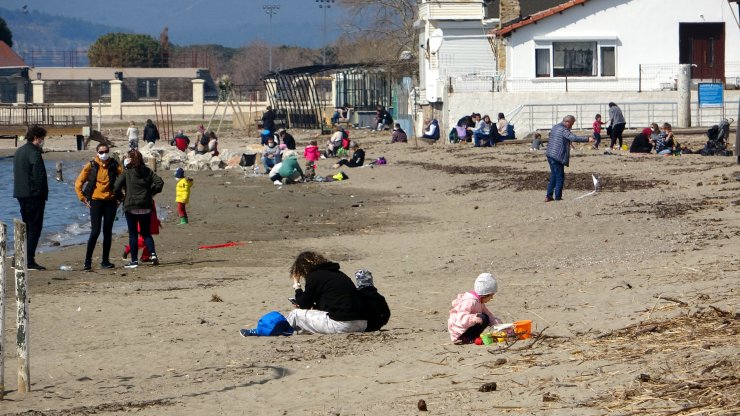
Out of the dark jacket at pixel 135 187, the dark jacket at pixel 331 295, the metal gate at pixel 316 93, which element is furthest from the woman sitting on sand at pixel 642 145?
the metal gate at pixel 316 93

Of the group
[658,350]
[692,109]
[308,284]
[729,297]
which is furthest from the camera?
[692,109]

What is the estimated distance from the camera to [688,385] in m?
7.56

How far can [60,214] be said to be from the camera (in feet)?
99.2

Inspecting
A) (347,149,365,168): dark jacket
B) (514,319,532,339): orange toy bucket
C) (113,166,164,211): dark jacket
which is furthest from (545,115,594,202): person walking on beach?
(347,149,365,168): dark jacket

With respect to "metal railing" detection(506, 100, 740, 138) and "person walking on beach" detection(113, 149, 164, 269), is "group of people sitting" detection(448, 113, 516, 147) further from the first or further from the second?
"person walking on beach" detection(113, 149, 164, 269)

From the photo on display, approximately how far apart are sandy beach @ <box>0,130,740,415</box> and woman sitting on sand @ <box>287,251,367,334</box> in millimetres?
156

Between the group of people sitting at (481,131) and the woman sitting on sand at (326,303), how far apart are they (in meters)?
25.8

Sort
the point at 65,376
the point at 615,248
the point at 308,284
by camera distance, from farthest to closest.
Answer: the point at 615,248, the point at 308,284, the point at 65,376

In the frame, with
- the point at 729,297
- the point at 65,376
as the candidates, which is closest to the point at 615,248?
the point at 729,297

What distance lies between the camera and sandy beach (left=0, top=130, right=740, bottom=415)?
8344 mm

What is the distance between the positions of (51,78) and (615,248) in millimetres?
87766

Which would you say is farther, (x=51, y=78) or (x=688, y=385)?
(x=51, y=78)

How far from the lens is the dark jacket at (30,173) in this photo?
16141 mm

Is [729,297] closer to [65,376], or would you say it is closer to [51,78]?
[65,376]
